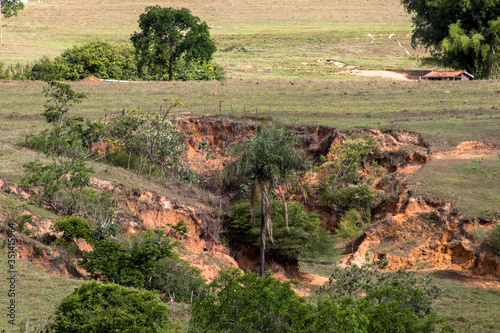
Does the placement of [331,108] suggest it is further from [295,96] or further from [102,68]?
[102,68]

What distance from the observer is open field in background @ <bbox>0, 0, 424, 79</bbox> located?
80.8 metres

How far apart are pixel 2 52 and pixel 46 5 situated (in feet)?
144

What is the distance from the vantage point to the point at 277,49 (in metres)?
91.6

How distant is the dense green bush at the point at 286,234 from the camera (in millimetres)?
31094

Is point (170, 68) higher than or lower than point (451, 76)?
higher

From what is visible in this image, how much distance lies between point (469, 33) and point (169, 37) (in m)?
28.5

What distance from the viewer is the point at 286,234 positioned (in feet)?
103

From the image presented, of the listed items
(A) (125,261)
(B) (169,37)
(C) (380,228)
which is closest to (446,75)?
(B) (169,37)

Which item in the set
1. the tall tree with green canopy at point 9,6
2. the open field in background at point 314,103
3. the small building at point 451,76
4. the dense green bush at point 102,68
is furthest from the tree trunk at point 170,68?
the tall tree with green canopy at point 9,6

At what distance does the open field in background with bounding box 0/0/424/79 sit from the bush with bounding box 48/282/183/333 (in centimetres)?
5648

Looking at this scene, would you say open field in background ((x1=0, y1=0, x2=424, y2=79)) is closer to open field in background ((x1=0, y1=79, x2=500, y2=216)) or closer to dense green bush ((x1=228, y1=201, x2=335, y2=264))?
open field in background ((x1=0, y1=79, x2=500, y2=216))

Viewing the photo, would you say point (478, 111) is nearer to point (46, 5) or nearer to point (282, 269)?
point (282, 269)

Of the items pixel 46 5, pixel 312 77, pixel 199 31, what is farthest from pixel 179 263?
pixel 46 5

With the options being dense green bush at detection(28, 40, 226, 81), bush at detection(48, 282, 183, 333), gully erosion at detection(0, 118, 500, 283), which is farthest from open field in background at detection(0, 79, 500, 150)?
bush at detection(48, 282, 183, 333)
